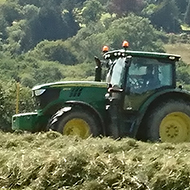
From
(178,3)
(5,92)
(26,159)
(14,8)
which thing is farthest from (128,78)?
(178,3)

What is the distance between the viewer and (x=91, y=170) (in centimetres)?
805

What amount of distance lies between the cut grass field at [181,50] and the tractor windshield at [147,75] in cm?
6486

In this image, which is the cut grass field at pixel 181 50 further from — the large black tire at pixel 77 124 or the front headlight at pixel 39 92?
the large black tire at pixel 77 124

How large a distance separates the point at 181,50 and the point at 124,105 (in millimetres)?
73904

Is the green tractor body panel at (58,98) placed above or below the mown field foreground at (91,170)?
above

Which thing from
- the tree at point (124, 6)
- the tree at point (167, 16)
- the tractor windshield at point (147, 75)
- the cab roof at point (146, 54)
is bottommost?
the tractor windshield at point (147, 75)

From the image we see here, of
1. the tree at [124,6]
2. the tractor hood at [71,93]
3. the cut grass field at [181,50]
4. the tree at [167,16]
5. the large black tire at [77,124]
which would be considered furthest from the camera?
the tree at [124,6]

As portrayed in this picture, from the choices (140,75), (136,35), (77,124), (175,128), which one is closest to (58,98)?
(77,124)

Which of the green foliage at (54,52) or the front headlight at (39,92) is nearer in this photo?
the front headlight at (39,92)

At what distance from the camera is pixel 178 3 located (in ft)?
393

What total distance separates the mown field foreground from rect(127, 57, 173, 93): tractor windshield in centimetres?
359

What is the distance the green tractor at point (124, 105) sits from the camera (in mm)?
12383

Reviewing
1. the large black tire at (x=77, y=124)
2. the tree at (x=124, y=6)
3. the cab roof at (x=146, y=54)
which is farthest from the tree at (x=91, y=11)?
the large black tire at (x=77, y=124)

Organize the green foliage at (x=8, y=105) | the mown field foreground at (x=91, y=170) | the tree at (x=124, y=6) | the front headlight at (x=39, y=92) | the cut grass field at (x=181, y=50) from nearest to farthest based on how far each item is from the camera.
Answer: the mown field foreground at (x=91, y=170), the front headlight at (x=39, y=92), the green foliage at (x=8, y=105), the cut grass field at (x=181, y=50), the tree at (x=124, y=6)
